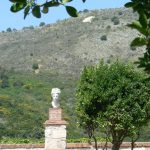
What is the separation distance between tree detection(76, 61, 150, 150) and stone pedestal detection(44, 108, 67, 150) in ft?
2.62

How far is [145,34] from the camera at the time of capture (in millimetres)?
2381

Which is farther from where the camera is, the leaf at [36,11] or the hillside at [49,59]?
the hillside at [49,59]

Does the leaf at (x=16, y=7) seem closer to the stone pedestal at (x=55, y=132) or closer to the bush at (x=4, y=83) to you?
the stone pedestal at (x=55, y=132)

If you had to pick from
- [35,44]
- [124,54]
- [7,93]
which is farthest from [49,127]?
[35,44]

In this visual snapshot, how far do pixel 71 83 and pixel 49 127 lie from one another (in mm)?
45263

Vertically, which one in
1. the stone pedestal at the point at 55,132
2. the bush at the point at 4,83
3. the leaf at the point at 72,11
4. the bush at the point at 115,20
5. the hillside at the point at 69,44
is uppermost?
the bush at the point at 115,20

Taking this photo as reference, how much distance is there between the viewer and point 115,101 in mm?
18891

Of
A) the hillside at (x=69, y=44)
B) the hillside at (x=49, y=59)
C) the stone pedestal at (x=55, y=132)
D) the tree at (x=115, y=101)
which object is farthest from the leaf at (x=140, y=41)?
the hillside at (x=69, y=44)

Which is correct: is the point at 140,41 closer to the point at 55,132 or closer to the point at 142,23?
the point at 142,23

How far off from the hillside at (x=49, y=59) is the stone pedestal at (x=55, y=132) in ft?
68.7

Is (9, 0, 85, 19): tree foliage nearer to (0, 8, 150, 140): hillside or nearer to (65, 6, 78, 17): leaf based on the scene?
(65, 6, 78, 17): leaf

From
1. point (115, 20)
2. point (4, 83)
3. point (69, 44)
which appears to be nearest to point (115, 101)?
point (4, 83)

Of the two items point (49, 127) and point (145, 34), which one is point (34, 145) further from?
point (145, 34)

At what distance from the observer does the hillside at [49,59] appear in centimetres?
4723
